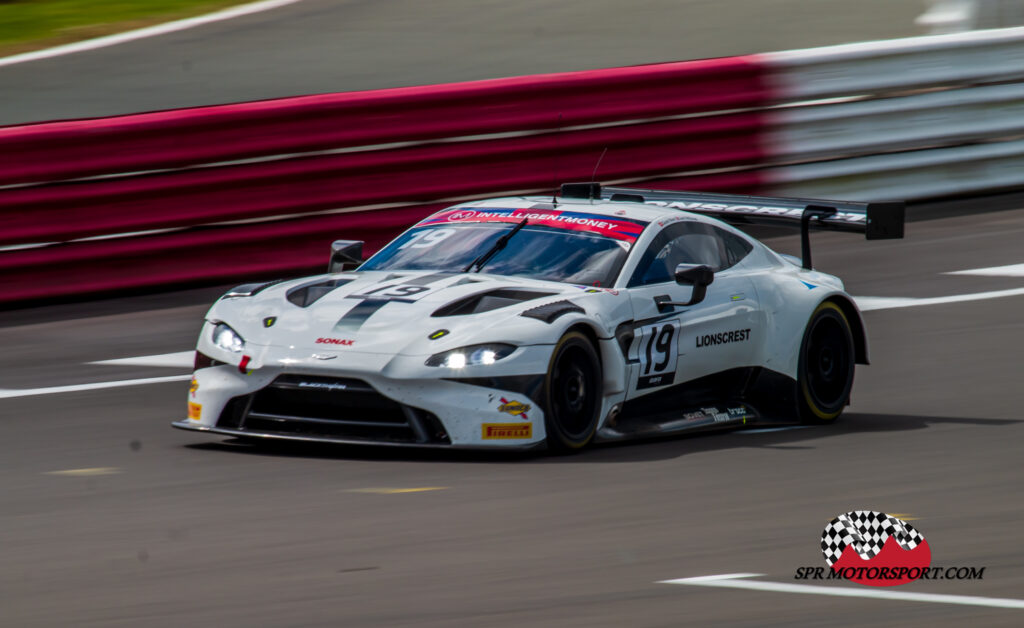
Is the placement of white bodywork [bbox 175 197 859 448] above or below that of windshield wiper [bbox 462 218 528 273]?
below

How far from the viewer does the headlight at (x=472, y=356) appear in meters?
8.33

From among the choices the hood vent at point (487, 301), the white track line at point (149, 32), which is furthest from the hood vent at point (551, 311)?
the white track line at point (149, 32)

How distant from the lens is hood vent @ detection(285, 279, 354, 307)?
887 centimetres

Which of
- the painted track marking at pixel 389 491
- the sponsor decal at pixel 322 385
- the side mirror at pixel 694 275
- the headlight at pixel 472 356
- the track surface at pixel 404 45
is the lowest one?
the painted track marking at pixel 389 491

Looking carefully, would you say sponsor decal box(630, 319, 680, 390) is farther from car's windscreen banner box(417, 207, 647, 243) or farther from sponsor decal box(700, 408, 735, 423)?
car's windscreen banner box(417, 207, 647, 243)

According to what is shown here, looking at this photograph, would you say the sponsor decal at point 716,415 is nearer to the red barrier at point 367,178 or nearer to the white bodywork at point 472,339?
the white bodywork at point 472,339

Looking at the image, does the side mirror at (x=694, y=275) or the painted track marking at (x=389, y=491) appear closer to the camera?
the painted track marking at (x=389, y=491)

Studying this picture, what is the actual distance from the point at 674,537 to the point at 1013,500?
174 centimetres

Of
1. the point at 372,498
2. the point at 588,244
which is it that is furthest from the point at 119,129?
the point at 372,498

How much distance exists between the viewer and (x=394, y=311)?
8.60 metres

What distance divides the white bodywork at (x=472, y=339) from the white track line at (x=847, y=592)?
231 cm

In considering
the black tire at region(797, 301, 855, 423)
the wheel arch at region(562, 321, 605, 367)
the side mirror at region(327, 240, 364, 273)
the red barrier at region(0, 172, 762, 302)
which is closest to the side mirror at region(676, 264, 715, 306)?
the wheel arch at region(562, 321, 605, 367)

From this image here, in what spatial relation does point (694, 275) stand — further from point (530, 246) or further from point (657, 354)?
point (530, 246)

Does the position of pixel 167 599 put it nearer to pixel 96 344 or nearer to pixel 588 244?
pixel 588 244
